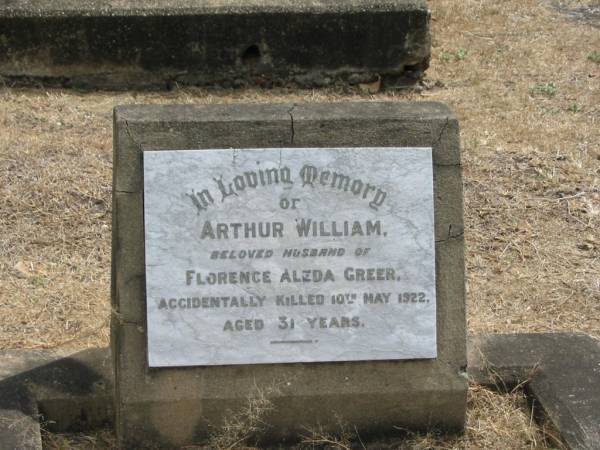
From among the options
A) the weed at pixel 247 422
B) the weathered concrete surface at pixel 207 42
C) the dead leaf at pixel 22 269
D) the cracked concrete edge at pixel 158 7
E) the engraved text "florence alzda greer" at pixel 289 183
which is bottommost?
the weed at pixel 247 422

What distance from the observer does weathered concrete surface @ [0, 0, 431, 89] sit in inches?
269

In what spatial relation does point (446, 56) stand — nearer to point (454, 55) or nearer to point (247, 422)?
point (454, 55)

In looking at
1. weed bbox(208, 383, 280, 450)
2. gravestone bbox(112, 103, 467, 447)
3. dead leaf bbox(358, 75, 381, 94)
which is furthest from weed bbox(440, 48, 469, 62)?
weed bbox(208, 383, 280, 450)

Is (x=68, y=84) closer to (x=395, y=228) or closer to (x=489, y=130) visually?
(x=489, y=130)

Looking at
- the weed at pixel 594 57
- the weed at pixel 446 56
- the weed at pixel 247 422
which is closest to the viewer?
the weed at pixel 247 422

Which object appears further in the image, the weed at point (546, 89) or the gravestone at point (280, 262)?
the weed at point (546, 89)

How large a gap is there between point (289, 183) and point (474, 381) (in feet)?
3.63

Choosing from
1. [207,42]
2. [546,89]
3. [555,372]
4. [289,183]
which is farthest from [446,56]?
[289,183]

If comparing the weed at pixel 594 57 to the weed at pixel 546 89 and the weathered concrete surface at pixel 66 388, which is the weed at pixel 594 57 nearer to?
the weed at pixel 546 89

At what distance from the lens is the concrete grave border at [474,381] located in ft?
11.2

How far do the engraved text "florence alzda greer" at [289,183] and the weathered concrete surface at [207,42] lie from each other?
3.79 metres

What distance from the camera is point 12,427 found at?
3311mm

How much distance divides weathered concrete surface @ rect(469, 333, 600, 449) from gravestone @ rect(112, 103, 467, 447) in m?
0.43

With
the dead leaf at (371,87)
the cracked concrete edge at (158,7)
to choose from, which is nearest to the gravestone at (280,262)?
the cracked concrete edge at (158,7)
